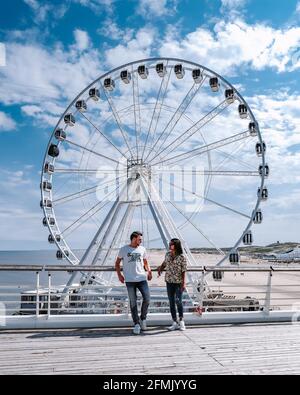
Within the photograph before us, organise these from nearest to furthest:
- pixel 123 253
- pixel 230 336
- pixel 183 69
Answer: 1. pixel 230 336
2. pixel 123 253
3. pixel 183 69

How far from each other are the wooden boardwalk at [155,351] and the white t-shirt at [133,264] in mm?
778

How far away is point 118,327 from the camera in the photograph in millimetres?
6445

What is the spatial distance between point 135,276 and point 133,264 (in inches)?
6.9

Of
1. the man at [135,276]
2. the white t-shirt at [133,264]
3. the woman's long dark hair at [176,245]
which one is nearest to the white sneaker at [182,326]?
the man at [135,276]

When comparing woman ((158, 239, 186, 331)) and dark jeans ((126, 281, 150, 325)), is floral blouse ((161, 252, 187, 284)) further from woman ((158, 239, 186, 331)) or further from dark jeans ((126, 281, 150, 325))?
dark jeans ((126, 281, 150, 325))

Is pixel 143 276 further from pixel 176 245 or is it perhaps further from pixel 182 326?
pixel 182 326

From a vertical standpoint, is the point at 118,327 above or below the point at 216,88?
below

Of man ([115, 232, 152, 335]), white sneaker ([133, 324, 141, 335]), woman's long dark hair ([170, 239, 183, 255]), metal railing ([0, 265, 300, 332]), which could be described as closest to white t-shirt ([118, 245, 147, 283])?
man ([115, 232, 152, 335])

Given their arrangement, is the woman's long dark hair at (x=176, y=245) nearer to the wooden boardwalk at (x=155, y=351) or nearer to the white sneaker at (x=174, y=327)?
the white sneaker at (x=174, y=327)

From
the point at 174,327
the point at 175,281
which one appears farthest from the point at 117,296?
the point at 175,281
